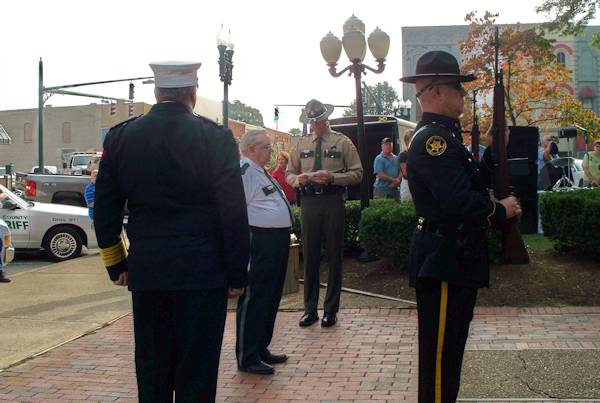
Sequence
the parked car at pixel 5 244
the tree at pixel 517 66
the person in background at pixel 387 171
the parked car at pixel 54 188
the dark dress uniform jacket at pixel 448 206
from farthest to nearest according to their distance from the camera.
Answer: the tree at pixel 517 66
the parked car at pixel 54 188
the person in background at pixel 387 171
the parked car at pixel 5 244
the dark dress uniform jacket at pixel 448 206

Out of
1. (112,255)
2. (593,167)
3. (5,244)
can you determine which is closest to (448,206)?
(112,255)

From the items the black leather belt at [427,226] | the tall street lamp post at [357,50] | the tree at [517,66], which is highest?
the tree at [517,66]

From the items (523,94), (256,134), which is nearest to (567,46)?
(523,94)

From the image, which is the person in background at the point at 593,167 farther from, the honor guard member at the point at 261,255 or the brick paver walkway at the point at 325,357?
the honor guard member at the point at 261,255

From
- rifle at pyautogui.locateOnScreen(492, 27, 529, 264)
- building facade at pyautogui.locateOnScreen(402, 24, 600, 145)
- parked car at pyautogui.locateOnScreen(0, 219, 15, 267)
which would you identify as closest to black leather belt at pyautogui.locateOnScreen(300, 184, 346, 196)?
rifle at pyautogui.locateOnScreen(492, 27, 529, 264)

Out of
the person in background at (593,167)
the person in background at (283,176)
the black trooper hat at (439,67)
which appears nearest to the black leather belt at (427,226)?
the black trooper hat at (439,67)

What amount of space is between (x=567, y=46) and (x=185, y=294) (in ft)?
184

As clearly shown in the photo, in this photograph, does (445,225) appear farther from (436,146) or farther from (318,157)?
(318,157)

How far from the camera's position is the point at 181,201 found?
3.41 m

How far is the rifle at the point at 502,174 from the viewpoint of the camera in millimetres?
3943

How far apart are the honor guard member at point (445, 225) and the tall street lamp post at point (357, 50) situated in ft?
26.9

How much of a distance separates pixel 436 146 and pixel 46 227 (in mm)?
11693

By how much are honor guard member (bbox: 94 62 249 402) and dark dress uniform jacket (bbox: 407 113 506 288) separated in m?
0.86

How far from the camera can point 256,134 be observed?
6.01m
